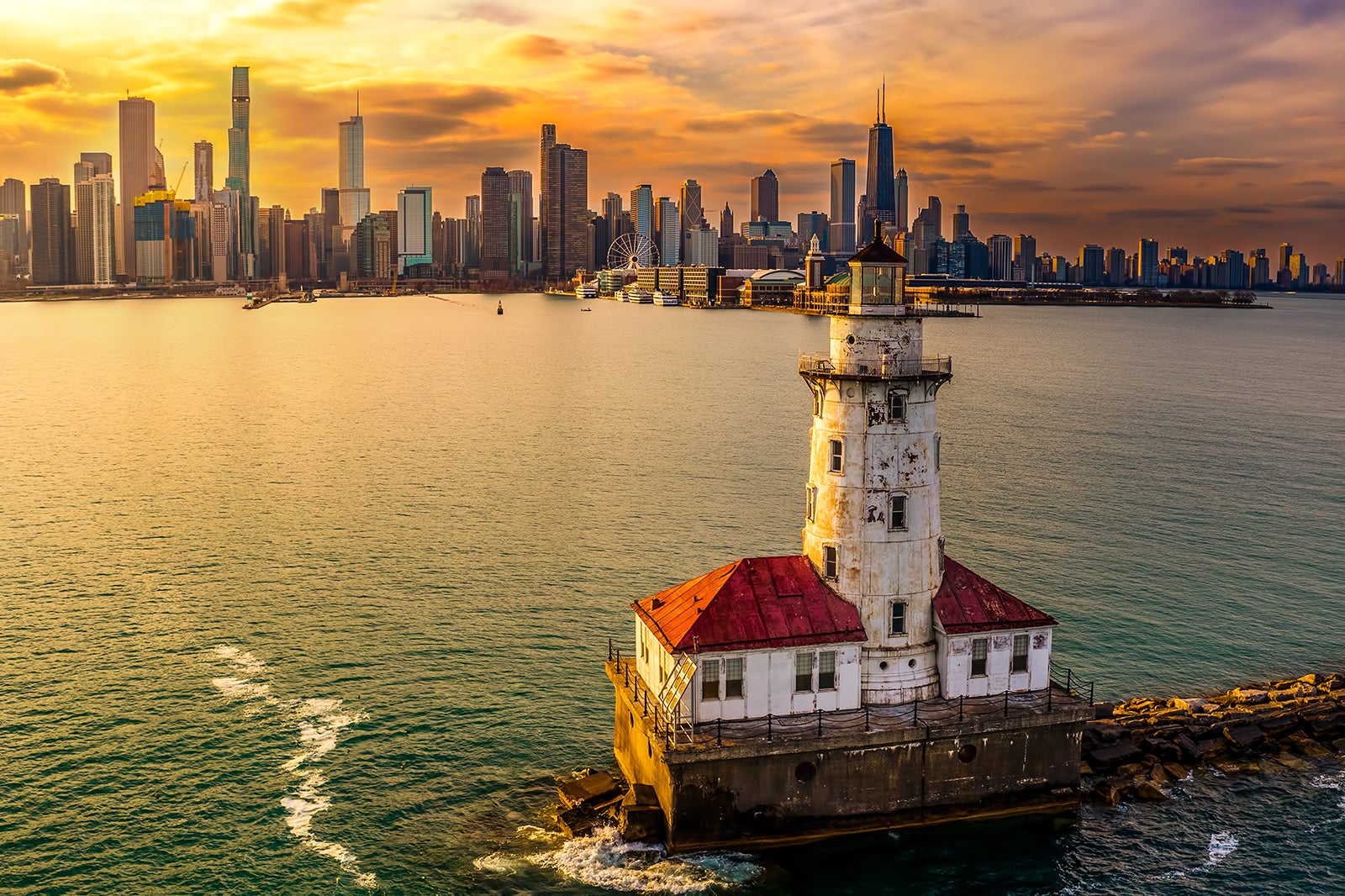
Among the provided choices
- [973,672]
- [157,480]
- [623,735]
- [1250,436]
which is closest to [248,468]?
[157,480]

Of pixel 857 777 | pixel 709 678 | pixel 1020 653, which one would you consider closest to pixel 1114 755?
pixel 1020 653

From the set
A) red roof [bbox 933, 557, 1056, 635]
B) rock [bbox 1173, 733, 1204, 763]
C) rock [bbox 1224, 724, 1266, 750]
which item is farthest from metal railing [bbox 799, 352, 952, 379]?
rock [bbox 1224, 724, 1266, 750]

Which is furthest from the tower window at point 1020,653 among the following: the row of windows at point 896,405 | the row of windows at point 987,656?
the row of windows at point 896,405

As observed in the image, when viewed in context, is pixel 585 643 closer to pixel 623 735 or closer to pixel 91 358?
pixel 623 735

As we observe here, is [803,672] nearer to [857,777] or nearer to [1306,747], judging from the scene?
[857,777]

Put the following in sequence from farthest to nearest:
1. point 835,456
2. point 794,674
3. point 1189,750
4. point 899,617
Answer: point 1189,750 → point 835,456 → point 899,617 → point 794,674
